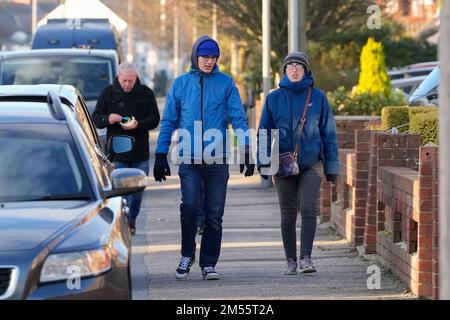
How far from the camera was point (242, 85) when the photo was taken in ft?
121

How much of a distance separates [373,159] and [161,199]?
6.76 metres

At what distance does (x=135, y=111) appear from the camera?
13555 mm

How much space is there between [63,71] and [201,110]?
9885 millimetres

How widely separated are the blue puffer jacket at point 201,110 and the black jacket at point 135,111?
2.78 metres

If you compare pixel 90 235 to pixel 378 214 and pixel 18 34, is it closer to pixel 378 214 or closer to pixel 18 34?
pixel 378 214

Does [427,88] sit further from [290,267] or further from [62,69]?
[290,267]

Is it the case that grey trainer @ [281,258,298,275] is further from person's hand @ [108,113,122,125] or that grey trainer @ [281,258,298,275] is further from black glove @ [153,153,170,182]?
person's hand @ [108,113,122,125]

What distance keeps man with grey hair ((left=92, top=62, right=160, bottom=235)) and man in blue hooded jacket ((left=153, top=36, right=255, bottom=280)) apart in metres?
2.77

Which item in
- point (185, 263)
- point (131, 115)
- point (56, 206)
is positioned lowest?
point (185, 263)

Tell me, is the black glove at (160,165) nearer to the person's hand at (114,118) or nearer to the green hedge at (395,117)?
the person's hand at (114,118)

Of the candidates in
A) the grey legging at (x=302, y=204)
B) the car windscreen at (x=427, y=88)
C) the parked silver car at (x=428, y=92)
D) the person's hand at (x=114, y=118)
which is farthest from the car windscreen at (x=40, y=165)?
the car windscreen at (x=427, y=88)

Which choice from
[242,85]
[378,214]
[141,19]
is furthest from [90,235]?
[141,19]

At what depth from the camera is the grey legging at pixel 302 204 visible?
10.7 meters

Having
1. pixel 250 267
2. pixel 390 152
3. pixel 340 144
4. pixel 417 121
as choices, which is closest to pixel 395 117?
pixel 340 144
